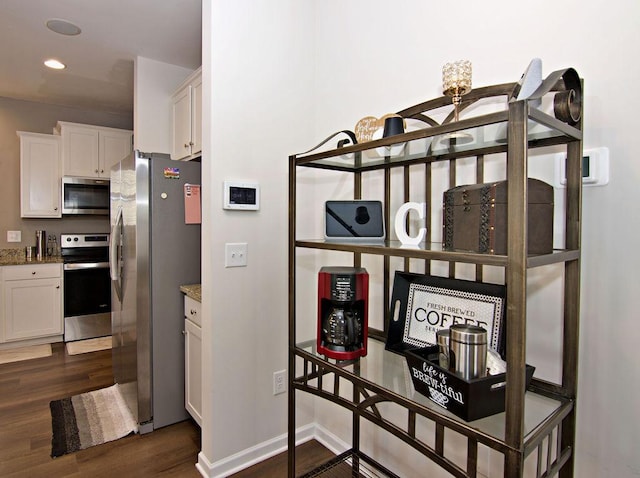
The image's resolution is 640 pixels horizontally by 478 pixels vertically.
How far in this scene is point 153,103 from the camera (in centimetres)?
306

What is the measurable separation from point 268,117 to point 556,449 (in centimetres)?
184

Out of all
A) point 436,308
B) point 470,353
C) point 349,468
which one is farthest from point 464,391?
point 349,468

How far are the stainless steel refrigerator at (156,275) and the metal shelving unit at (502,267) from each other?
3.56 ft

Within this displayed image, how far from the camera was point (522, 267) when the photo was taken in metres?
0.83

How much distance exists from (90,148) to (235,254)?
3.30 metres

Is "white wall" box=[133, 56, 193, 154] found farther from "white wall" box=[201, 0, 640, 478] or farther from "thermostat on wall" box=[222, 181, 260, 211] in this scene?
"thermostat on wall" box=[222, 181, 260, 211]

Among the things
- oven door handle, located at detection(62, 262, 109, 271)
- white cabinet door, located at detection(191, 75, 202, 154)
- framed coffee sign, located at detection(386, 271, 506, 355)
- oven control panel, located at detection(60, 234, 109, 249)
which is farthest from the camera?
oven control panel, located at detection(60, 234, 109, 249)

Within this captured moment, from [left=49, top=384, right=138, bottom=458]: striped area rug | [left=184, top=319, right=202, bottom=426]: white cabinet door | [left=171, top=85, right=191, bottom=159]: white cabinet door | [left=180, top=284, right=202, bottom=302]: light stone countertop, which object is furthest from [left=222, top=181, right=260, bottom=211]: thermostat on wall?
[left=49, top=384, right=138, bottom=458]: striped area rug

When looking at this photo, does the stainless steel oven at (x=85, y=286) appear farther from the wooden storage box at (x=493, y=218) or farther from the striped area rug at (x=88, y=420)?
the wooden storage box at (x=493, y=218)

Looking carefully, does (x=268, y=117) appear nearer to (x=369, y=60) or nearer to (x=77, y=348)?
(x=369, y=60)

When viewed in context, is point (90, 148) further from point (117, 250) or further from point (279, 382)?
point (279, 382)

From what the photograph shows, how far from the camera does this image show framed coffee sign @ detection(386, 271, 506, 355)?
46.4 inches

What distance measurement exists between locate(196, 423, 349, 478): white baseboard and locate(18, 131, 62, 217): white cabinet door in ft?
11.6

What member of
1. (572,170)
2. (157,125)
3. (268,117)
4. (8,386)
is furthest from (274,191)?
(8,386)
